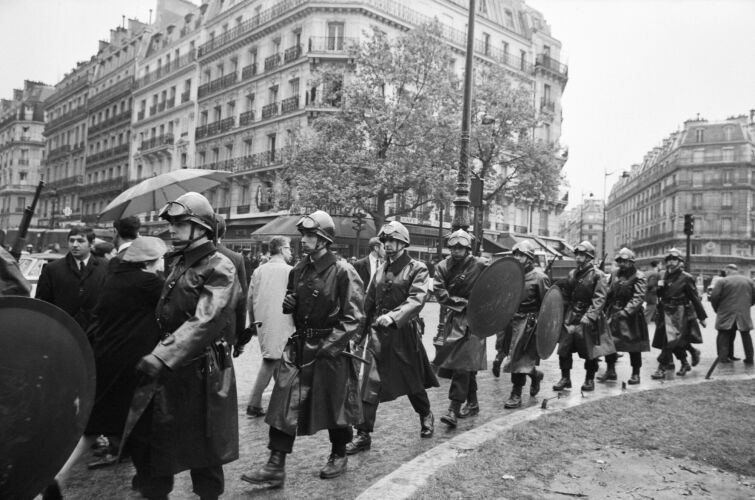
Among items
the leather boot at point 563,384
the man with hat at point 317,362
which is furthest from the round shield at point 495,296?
the leather boot at point 563,384

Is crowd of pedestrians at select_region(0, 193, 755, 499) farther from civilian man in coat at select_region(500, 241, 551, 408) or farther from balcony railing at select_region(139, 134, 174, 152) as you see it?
balcony railing at select_region(139, 134, 174, 152)

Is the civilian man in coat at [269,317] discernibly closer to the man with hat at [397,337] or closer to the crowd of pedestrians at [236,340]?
the crowd of pedestrians at [236,340]

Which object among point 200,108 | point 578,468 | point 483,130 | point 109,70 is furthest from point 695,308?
point 109,70

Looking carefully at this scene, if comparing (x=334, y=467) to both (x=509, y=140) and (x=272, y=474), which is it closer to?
(x=272, y=474)

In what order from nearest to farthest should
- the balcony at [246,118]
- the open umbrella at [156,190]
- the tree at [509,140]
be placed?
A: the open umbrella at [156,190] → the tree at [509,140] → the balcony at [246,118]

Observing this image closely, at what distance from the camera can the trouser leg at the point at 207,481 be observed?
339 cm

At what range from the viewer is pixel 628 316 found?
27.3 feet

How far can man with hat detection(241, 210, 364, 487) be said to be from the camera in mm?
4090

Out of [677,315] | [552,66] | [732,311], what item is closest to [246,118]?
[552,66]

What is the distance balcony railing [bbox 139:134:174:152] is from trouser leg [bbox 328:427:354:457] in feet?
149

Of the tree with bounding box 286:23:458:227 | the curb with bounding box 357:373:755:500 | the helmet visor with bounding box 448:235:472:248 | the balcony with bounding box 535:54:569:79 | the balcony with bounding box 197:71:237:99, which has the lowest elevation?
the curb with bounding box 357:373:755:500

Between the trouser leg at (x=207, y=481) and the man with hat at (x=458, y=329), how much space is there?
2.54 m

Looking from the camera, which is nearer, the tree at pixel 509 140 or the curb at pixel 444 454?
the curb at pixel 444 454

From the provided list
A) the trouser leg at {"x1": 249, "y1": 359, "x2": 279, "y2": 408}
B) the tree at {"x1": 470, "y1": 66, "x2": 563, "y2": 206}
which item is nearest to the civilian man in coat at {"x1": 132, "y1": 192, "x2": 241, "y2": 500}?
the trouser leg at {"x1": 249, "y1": 359, "x2": 279, "y2": 408}
